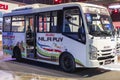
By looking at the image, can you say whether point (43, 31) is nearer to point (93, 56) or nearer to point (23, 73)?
point (23, 73)

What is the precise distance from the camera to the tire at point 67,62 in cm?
1119

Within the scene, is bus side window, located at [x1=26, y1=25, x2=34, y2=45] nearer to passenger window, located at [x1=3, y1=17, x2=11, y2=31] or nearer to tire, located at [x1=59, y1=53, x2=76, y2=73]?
passenger window, located at [x1=3, y1=17, x2=11, y2=31]

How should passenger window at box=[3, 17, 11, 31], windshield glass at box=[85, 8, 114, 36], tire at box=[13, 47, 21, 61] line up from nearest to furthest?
windshield glass at box=[85, 8, 114, 36], tire at box=[13, 47, 21, 61], passenger window at box=[3, 17, 11, 31]

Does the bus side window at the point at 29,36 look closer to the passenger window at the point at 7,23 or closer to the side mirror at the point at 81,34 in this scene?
the passenger window at the point at 7,23

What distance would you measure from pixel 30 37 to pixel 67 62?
10.2 feet

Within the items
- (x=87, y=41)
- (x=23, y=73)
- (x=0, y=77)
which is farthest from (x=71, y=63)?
(x=0, y=77)

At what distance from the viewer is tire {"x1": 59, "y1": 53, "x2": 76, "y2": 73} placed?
36.7 feet

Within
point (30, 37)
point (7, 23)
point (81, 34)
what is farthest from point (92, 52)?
point (7, 23)

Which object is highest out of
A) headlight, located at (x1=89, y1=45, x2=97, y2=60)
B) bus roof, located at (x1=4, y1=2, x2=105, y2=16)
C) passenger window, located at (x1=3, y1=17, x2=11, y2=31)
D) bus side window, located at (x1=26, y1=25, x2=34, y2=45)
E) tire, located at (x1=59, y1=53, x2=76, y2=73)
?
bus roof, located at (x1=4, y1=2, x2=105, y2=16)

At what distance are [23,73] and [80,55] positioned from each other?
8.29ft

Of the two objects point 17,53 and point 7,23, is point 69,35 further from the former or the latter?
point 7,23

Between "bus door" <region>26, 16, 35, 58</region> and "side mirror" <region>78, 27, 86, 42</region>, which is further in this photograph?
"bus door" <region>26, 16, 35, 58</region>

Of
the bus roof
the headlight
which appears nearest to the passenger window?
the bus roof

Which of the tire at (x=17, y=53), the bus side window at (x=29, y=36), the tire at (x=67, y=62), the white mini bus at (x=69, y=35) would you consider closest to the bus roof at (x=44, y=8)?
the white mini bus at (x=69, y=35)
